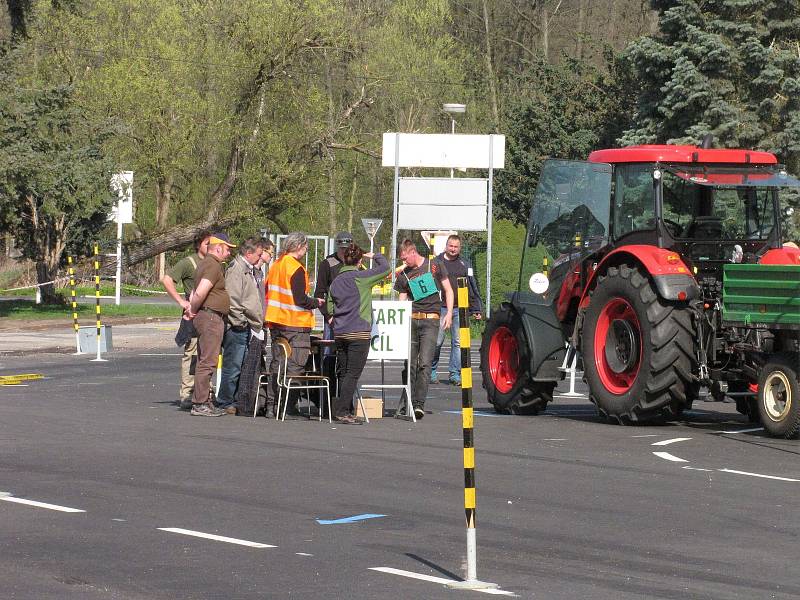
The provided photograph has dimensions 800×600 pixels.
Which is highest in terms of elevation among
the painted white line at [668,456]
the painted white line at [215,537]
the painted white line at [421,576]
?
the painted white line at [668,456]

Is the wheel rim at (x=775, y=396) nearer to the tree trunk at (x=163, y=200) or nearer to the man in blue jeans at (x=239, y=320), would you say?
the man in blue jeans at (x=239, y=320)

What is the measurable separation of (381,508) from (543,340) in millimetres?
6879

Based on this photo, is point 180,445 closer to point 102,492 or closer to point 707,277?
point 102,492

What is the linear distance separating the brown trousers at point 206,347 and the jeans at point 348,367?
4.12 feet

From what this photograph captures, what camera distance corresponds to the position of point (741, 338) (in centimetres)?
1462

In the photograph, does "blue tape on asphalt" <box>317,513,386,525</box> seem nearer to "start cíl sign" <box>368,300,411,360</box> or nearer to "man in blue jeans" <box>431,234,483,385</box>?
"start cíl sign" <box>368,300,411,360</box>

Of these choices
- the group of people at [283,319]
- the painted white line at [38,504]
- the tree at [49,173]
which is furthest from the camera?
the tree at [49,173]

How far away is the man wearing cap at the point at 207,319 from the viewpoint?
1591cm

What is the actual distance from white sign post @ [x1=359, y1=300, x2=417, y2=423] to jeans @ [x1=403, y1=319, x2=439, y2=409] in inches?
3.3

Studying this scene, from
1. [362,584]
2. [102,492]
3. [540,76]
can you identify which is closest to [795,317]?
[102,492]

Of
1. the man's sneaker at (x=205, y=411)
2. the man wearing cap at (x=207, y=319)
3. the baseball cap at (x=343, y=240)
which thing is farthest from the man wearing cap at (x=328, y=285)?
the man's sneaker at (x=205, y=411)

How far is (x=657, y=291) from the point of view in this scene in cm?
1482

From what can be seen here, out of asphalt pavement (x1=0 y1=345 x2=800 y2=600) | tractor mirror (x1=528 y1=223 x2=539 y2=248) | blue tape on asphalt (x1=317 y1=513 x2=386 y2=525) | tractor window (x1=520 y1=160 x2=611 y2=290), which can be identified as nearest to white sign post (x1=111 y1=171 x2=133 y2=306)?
tractor mirror (x1=528 y1=223 x2=539 y2=248)

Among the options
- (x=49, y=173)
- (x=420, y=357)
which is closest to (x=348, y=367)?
(x=420, y=357)
